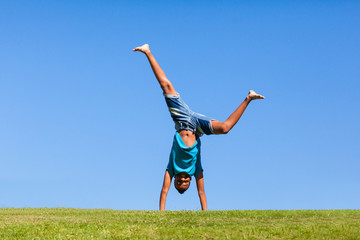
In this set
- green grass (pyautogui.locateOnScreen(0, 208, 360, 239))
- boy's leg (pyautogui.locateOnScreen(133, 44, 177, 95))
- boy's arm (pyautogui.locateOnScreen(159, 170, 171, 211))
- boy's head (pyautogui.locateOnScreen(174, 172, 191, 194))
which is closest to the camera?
green grass (pyautogui.locateOnScreen(0, 208, 360, 239))

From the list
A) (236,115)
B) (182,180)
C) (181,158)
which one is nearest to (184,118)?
(181,158)

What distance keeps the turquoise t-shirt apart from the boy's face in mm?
152

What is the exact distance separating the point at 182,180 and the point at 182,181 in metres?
0.04

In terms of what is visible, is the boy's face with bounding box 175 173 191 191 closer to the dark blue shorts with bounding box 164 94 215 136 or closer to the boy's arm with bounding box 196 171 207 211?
the boy's arm with bounding box 196 171 207 211

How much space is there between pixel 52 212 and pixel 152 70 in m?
5.64

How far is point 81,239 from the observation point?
10.3 metres

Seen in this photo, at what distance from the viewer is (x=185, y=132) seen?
1519 cm

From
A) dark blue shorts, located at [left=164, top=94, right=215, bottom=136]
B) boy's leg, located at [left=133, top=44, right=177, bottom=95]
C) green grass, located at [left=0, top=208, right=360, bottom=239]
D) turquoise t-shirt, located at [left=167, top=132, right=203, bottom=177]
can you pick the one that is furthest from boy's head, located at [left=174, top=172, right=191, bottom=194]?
boy's leg, located at [left=133, top=44, right=177, bottom=95]

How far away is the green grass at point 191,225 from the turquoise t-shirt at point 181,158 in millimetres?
1759

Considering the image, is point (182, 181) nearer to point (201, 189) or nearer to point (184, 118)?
point (201, 189)

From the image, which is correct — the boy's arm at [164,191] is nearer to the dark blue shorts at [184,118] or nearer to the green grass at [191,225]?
the green grass at [191,225]

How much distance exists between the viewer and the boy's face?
15055 mm

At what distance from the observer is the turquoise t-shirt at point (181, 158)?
14961mm

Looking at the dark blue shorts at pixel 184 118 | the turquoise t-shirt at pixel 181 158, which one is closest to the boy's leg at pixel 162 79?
the dark blue shorts at pixel 184 118
